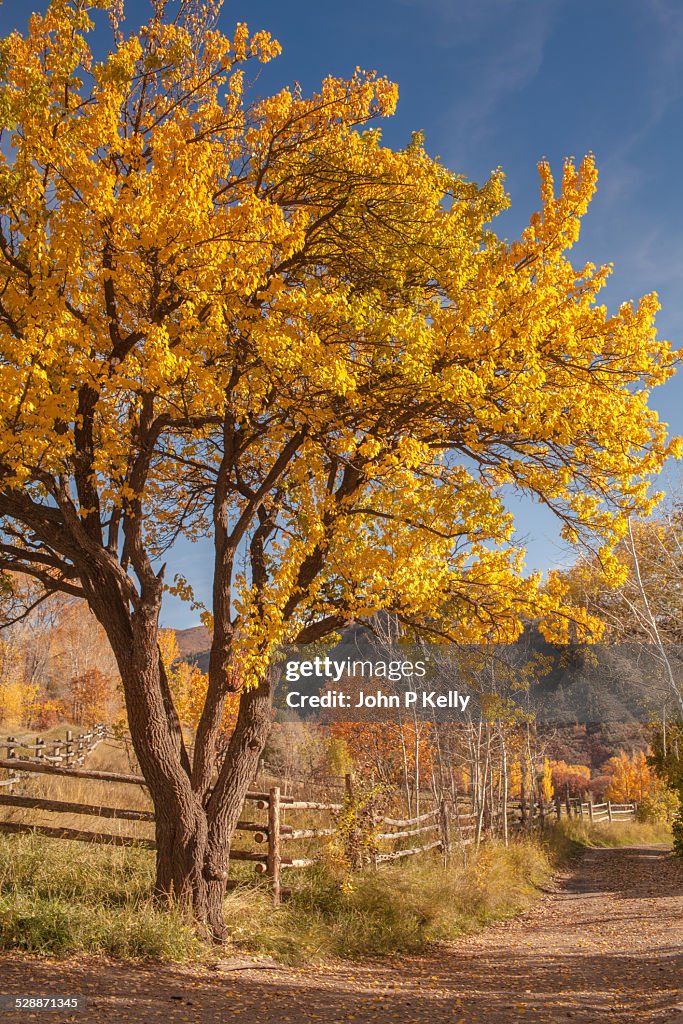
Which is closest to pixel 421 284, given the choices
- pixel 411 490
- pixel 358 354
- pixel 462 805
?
pixel 358 354

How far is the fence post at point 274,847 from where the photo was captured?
9.55 m

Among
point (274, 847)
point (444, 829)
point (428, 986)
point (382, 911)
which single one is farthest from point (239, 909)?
point (444, 829)

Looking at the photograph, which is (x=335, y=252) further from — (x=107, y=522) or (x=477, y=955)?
(x=477, y=955)

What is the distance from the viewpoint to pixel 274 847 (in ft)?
32.1

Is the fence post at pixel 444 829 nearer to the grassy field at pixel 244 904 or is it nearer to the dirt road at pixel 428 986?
the grassy field at pixel 244 904

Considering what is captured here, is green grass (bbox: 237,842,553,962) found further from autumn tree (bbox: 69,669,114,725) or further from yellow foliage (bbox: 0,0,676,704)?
autumn tree (bbox: 69,669,114,725)

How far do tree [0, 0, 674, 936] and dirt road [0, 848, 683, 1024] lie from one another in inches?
53.7

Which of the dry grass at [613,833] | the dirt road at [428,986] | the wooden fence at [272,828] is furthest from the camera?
the dry grass at [613,833]

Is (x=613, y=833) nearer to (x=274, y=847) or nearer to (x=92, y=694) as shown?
(x=274, y=847)

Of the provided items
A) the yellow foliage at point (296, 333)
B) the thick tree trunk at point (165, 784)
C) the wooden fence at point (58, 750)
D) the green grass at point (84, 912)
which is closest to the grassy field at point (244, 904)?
the green grass at point (84, 912)

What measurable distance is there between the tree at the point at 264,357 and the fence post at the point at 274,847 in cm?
161

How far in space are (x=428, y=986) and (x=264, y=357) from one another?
6.17m

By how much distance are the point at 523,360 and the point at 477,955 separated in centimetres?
687

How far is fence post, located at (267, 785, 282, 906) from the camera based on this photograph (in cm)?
955
